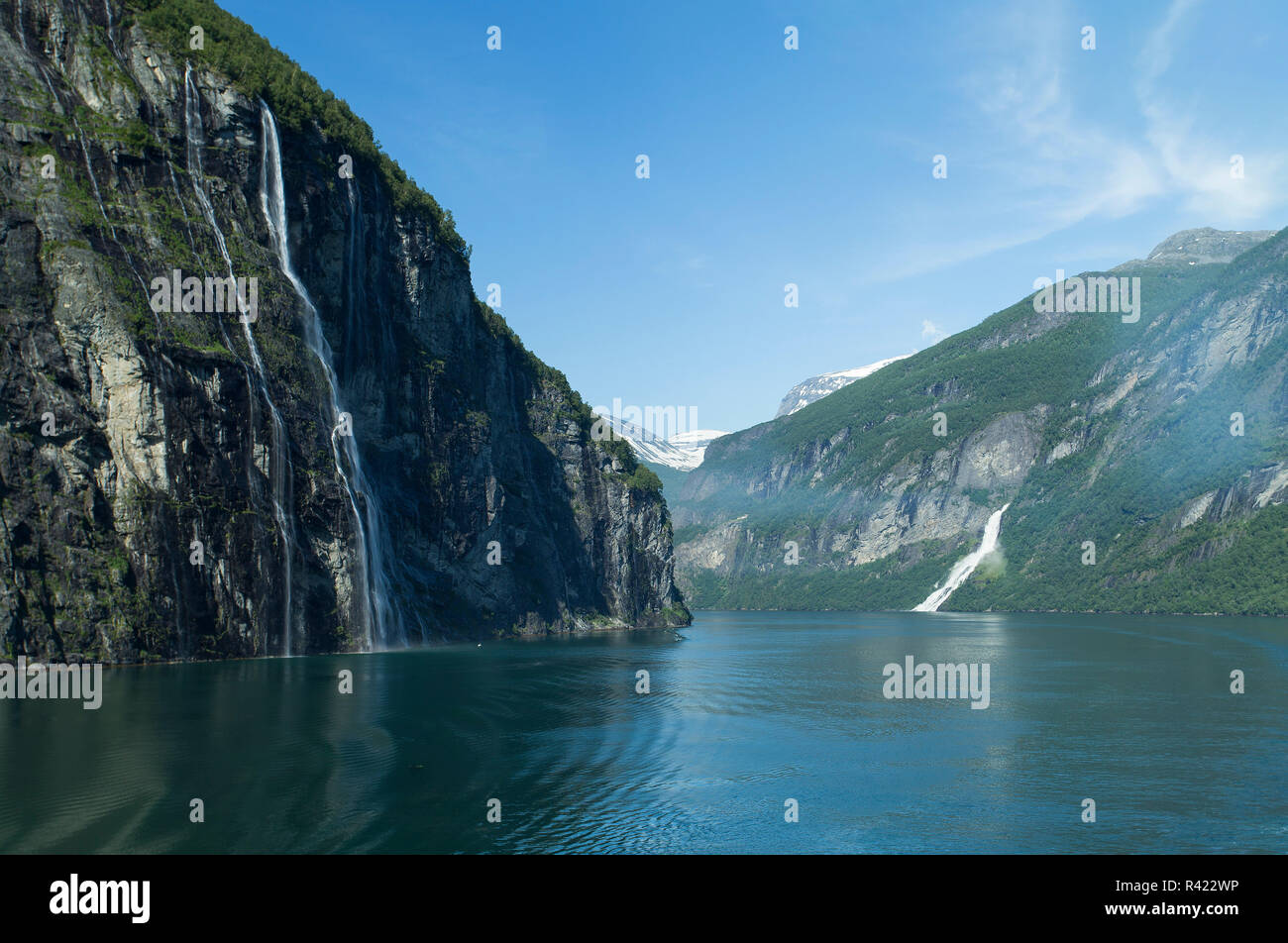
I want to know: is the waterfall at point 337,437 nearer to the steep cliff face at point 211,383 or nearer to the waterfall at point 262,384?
the steep cliff face at point 211,383

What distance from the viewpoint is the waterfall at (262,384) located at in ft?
252

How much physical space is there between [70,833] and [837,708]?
139 feet

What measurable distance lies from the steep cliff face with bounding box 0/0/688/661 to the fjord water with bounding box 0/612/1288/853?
25.0 feet

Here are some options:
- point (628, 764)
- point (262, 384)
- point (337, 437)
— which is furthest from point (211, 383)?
point (628, 764)

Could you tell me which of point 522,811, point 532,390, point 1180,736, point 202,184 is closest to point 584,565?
point 532,390

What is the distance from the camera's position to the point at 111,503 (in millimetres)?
63969

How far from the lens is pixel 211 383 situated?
2852 inches

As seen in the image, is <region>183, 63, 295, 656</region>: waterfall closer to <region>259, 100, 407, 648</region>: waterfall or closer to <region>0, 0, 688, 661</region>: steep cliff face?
<region>0, 0, 688, 661</region>: steep cliff face

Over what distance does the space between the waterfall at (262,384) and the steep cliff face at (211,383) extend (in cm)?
24

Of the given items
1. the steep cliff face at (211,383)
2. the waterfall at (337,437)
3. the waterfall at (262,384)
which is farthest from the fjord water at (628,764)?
the waterfall at (337,437)

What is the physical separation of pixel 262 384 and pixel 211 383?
5.80 m

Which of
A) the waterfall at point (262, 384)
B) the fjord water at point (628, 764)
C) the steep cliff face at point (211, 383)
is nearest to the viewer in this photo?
the fjord water at point (628, 764)

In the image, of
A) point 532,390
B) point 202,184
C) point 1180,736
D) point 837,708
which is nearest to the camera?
point 1180,736
